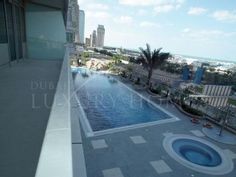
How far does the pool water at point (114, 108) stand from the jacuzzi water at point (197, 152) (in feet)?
7.91

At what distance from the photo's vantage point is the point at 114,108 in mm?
11266

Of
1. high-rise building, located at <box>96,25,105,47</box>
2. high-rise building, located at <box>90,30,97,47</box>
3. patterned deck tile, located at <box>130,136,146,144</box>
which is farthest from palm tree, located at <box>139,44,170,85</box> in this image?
high-rise building, located at <box>96,25,105,47</box>

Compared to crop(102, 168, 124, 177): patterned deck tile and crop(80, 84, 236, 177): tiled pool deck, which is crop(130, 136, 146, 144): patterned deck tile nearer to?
crop(80, 84, 236, 177): tiled pool deck

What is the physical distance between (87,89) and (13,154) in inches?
522

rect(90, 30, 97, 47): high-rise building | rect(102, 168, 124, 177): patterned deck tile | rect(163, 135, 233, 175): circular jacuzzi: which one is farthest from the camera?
rect(90, 30, 97, 47): high-rise building

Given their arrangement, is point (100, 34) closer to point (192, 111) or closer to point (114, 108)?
point (114, 108)

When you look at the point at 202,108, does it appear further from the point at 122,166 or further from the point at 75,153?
the point at 75,153

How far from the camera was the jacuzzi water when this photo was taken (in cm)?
655

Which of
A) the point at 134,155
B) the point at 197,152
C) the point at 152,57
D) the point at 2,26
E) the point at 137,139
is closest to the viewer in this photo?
the point at 134,155

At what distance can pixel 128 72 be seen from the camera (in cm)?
2242

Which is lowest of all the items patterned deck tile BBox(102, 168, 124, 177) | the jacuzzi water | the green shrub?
the jacuzzi water

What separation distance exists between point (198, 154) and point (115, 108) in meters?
5.50

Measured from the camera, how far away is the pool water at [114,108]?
922cm

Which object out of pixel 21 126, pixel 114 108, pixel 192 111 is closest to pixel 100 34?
pixel 114 108
